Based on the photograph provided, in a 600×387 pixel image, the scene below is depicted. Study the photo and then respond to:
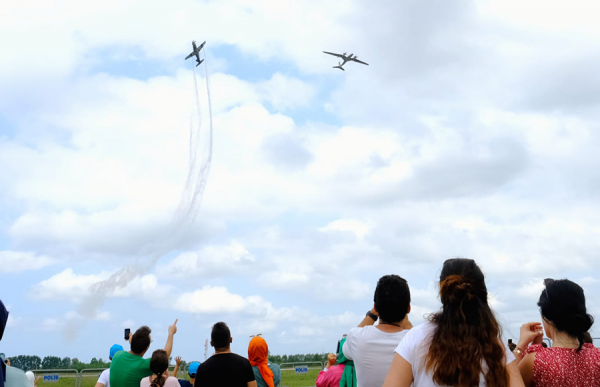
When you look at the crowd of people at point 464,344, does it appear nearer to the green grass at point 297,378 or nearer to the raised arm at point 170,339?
the raised arm at point 170,339

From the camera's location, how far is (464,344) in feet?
12.5

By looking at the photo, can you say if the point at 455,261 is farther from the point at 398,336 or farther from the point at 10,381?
the point at 10,381

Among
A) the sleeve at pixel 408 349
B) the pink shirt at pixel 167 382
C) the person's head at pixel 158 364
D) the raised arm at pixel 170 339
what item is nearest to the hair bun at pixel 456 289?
the sleeve at pixel 408 349

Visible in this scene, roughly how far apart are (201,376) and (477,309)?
4.68 meters

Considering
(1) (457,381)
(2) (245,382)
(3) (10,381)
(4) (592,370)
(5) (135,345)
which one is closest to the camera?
(1) (457,381)

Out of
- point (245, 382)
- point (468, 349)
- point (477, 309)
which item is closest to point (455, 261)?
point (477, 309)

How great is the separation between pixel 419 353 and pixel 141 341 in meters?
5.48

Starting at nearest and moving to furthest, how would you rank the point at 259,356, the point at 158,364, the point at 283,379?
the point at 158,364 < the point at 259,356 < the point at 283,379

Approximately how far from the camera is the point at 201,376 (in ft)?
24.5

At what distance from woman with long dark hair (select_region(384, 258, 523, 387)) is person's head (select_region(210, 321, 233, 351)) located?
13.7 feet

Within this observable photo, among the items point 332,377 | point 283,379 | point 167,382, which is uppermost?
point 332,377

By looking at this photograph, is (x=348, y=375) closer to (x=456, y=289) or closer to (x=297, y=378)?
(x=456, y=289)

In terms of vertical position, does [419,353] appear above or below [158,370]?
above

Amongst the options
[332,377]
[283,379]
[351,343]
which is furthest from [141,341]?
[283,379]
